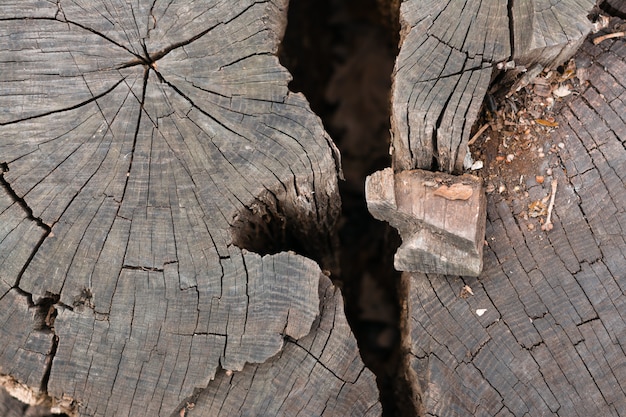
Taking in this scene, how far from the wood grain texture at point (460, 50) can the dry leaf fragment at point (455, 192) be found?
0.40ft

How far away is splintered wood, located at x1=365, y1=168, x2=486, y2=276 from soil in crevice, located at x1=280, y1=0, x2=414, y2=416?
2.43 feet

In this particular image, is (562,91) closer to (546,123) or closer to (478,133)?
(546,123)

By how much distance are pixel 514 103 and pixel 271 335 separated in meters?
1.24

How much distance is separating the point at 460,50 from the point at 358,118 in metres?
1.60

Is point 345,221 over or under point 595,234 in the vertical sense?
over

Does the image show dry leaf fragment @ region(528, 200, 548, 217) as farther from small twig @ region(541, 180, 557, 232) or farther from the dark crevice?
the dark crevice

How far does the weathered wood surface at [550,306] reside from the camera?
1.88 meters

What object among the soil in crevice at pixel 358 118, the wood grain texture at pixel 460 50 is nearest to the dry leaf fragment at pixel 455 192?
the wood grain texture at pixel 460 50

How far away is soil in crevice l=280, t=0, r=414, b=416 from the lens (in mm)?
2984

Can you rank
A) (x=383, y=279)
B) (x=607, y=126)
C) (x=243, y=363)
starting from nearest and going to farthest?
(x=243, y=363), (x=607, y=126), (x=383, y=279)

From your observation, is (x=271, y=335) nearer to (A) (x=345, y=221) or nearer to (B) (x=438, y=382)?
(B) (x=438, y=382)

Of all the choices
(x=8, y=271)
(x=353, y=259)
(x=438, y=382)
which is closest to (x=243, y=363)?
(x=438, y=382)

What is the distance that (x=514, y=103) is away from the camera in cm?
207

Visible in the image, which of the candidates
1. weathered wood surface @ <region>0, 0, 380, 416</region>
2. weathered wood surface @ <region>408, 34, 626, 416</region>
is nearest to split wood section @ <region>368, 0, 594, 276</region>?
weathered wood surface @ <region>408, 34, 626, 416</region>
